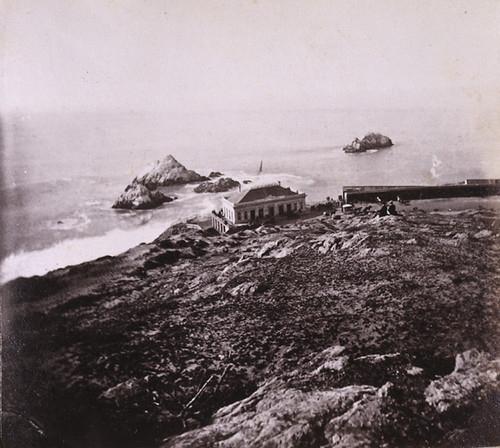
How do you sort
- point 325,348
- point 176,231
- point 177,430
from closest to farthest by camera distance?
point 177,430, point 325,348, point 176,231

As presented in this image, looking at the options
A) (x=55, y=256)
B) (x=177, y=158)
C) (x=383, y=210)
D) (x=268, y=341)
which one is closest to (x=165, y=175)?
(x=177, y=158)

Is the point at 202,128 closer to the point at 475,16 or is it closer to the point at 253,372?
the point at 253,372

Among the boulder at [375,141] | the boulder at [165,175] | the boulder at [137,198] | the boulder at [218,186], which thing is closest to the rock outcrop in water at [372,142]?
the boulder at [375,141]

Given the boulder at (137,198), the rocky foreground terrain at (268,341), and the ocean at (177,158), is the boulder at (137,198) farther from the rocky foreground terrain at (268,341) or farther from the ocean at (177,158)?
the rocky foreground terrain at (268,341)

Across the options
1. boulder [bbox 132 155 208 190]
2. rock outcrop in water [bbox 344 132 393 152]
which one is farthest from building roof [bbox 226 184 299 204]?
rock outcrop in water [bbox 344 132 393 152]

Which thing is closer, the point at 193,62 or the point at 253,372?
the point at 253,372

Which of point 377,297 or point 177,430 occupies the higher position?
point 377,297

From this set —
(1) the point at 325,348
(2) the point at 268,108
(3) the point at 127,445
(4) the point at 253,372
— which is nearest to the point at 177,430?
(3) the point at 127,445
